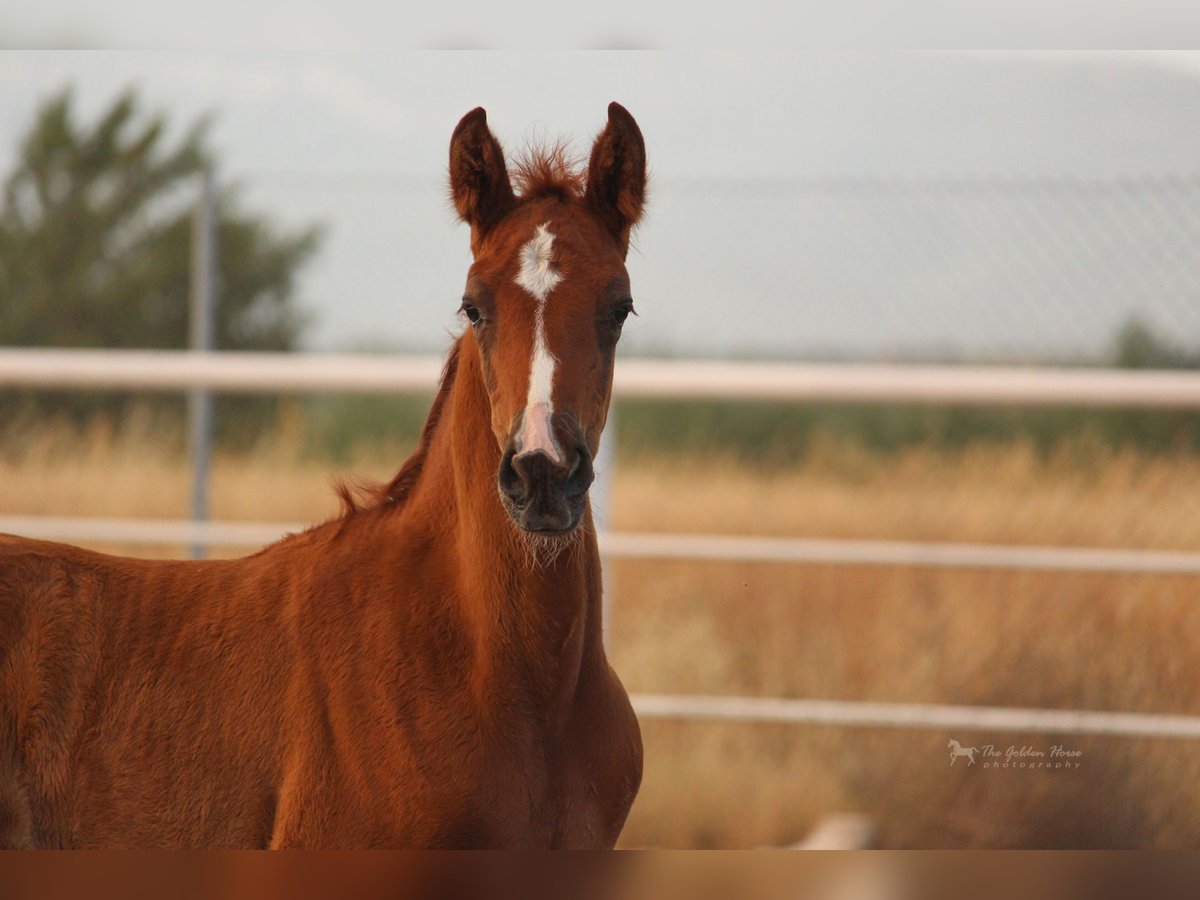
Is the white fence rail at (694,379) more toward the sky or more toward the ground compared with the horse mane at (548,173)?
more toward the ground

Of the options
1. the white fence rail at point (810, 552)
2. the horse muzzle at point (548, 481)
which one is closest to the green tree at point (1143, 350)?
the white fence rail at point (810, 552)

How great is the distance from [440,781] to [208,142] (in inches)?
123

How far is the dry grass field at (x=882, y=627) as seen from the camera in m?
2.98

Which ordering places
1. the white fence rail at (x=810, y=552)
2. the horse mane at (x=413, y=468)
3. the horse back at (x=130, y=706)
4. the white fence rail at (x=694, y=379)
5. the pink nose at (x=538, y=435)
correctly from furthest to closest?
the white fence rail at (x=810, y=552) < the white fence rail at (x=694, y=379) < the horse mane at (x=413, y=468) < the horse back at (x=130, y=706) < the pink nose at (x=538, y=435)

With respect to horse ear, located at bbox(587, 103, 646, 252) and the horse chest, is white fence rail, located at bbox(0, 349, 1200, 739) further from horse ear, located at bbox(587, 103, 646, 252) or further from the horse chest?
the horse chest

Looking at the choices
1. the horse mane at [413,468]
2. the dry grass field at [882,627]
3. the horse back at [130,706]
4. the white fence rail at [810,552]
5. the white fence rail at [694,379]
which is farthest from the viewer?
the dry grass field at [882,627]

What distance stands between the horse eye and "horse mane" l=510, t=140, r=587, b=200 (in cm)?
18

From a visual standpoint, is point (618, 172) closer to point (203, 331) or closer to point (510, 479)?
point (510, 479)

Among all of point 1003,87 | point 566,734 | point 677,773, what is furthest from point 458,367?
point 1003,87

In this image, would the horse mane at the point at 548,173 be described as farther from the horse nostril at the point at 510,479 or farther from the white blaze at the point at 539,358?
the horse nostril at the point at 510,479

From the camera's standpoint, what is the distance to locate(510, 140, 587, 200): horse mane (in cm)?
159

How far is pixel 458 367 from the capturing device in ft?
5.51

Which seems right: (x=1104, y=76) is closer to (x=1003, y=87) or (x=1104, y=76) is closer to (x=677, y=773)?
(x=1003, y=87)

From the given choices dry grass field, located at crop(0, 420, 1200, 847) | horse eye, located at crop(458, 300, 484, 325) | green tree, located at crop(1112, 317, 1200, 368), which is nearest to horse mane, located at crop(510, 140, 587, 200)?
horse eye, located at crop(458, 300, 484, 325)
